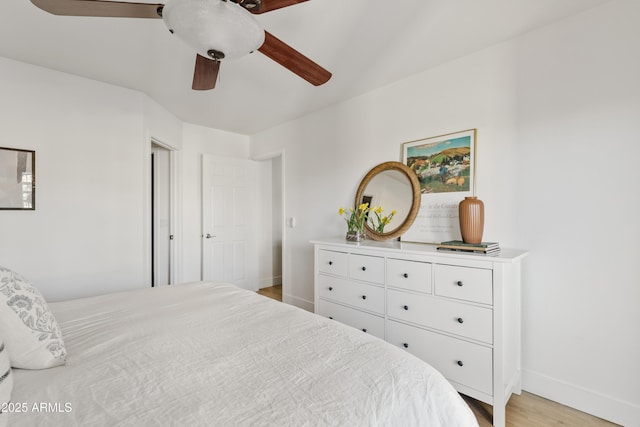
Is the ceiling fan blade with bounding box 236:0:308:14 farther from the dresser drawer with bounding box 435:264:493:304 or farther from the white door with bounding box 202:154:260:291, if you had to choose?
the white door with bounding box 202:154:260:291

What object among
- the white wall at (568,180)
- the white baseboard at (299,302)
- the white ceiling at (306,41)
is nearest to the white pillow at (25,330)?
the white ceiling at (306,41)

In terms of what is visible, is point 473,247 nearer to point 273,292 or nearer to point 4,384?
point 4,384

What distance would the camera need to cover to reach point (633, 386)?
1633mm

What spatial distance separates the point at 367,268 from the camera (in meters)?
2.29

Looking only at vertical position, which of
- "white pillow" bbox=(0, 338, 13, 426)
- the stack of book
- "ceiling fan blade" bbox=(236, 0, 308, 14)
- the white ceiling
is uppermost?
the white ceiling

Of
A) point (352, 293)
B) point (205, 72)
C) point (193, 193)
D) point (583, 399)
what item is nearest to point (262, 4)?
point (205, 72)

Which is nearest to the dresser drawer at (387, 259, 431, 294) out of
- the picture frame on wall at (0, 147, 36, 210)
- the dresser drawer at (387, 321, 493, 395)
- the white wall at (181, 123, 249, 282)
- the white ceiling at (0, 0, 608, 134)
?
the dresser drawer at (387, 321, 493, 395)

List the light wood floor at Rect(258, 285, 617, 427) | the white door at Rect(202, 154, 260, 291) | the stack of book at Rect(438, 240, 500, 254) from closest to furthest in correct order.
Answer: the light wood floor at Rect(258, 285, 617, 427) < the stack of book at Rect(438, 240, 500, 254) < the white door at Rect(202, 154, 260, 291)

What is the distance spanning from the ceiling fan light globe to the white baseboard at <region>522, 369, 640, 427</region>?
2629mm

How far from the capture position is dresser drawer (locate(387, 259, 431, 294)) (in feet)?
6.39

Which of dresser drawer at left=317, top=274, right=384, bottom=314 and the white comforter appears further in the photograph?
dresser drawer at left=317, top=274, right=384, bottom=314

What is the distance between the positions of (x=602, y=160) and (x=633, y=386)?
129 centimetres

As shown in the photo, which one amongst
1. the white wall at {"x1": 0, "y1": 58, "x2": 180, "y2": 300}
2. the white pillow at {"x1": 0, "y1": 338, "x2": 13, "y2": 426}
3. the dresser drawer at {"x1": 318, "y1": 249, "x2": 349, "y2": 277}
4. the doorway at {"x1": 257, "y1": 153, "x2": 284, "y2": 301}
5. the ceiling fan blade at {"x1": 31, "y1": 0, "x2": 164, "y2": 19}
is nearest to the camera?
the white pillow at {"x1": 0, "y1": 338, "x2": 13, "y2": 426}

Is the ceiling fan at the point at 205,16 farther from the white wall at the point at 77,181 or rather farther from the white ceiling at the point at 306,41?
the white wall at the point at 77,181
